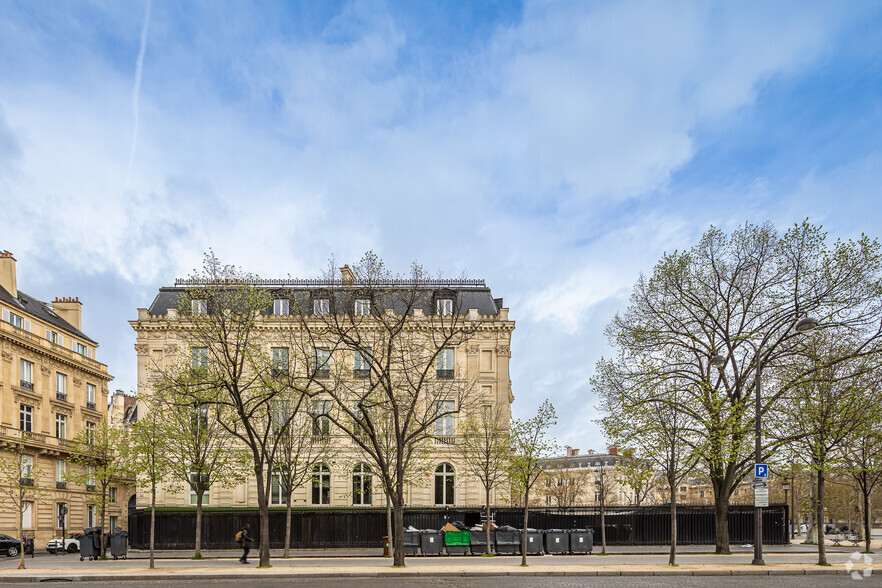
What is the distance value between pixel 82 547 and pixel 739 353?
101ft

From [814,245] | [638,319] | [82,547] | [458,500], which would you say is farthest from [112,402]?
[814,245]

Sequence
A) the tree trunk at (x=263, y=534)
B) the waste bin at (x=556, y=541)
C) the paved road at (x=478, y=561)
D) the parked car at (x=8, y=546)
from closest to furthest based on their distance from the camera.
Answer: the tree trunk at (x=263, y=534), the paved road at (x=478, y=561), the waste bin at (x=556, y=541), the parked car at (x=8, y=546)

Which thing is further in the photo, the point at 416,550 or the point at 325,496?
the point at 325,496

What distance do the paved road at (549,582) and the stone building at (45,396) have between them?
118 ft

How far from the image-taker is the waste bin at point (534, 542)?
111ft

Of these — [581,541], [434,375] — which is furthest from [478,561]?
[434,375]

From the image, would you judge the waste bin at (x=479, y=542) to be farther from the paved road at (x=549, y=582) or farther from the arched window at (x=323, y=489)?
the arched window at (x=323, y=489)

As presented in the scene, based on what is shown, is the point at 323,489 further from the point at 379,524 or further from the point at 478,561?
the point at 478,561

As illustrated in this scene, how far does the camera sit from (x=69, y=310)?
72.6m

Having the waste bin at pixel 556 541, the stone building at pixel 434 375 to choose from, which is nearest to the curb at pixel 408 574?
the waste bin at pixel 556 541

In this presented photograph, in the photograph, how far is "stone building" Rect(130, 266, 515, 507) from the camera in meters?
54.1

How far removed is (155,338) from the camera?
56.4m

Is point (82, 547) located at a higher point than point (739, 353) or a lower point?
lower

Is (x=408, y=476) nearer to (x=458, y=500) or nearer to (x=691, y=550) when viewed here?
(x=458, y=500)
